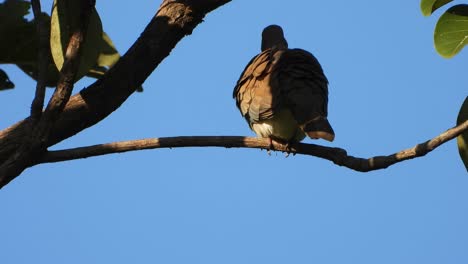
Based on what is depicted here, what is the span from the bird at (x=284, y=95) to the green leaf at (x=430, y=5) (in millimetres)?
985

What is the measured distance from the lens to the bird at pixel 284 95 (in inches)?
174

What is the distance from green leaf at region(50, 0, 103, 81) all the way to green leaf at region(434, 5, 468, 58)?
1.62 metres

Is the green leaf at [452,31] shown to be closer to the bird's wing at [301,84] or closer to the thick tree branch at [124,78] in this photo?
the bird's wing at [301,84]

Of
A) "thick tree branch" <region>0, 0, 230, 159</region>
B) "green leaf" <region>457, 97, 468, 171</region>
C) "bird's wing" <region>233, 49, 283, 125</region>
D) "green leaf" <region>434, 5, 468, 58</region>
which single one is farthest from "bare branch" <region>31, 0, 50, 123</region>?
"bird's wing" <region>233, 49, 283, 125</region>

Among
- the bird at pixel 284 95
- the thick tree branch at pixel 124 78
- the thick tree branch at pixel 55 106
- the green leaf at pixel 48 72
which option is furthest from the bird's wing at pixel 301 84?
the thick tree branch at pixel 55 106

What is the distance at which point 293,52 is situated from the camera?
4945 mm

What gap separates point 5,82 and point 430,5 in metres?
2.23

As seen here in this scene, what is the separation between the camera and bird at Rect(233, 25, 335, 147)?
4.41 meters

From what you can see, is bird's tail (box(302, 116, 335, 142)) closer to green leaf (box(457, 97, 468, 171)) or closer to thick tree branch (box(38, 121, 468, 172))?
thick tree branch (box(38, 121, 468, 172))

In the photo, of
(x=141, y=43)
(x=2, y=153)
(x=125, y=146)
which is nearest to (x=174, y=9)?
(x=141, y=43)

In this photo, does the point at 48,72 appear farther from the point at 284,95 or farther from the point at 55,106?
the point at 284,95

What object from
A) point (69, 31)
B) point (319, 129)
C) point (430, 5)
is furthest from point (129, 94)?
point (430, 5)

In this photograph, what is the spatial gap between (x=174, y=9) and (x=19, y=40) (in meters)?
0.79

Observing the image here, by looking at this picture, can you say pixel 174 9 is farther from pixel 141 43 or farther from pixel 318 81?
pixel 318 81
